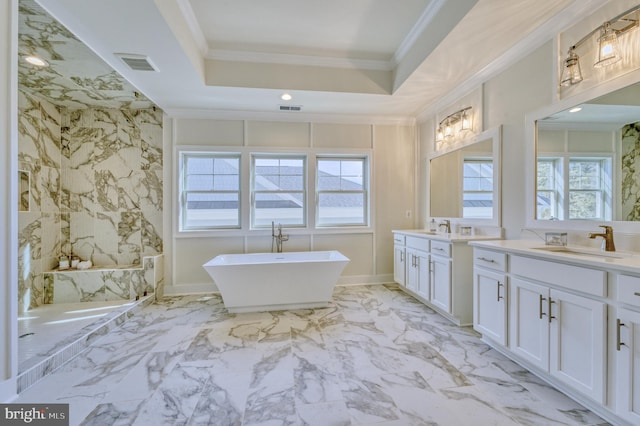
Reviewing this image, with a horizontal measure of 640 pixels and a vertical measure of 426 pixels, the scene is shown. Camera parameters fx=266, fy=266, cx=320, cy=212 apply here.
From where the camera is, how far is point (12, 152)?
1.67 m

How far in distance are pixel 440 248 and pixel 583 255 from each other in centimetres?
128

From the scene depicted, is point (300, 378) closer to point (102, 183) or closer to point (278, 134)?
point (278, 134)

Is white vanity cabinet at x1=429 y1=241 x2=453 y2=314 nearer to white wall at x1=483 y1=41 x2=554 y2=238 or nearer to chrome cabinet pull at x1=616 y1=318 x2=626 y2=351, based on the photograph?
white wall at x1=483 y1=41 x2=554 y2=238

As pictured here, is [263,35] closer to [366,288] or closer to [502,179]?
[502,179]

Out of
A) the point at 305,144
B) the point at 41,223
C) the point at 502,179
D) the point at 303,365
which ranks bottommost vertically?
the point at 303,365

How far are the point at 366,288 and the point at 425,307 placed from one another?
3.22 ft

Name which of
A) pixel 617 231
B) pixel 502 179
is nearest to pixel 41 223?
pixel 502 179

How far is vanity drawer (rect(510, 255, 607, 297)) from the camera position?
4.86 feet

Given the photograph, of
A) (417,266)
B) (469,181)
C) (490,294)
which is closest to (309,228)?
(417,266)

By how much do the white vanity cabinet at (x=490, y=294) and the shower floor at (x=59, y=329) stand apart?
3464mm

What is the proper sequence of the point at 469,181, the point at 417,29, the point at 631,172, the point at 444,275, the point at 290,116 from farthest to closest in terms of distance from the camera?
the point at 290,116
the point at 469,181
the point at 444,275
the point at 417,29
the point at 631,172

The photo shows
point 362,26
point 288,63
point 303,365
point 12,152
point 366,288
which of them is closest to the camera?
point 12,152

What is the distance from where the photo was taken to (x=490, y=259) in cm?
226

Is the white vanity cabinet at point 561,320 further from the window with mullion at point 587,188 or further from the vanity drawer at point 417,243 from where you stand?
the vanity drawer at point 417,243
